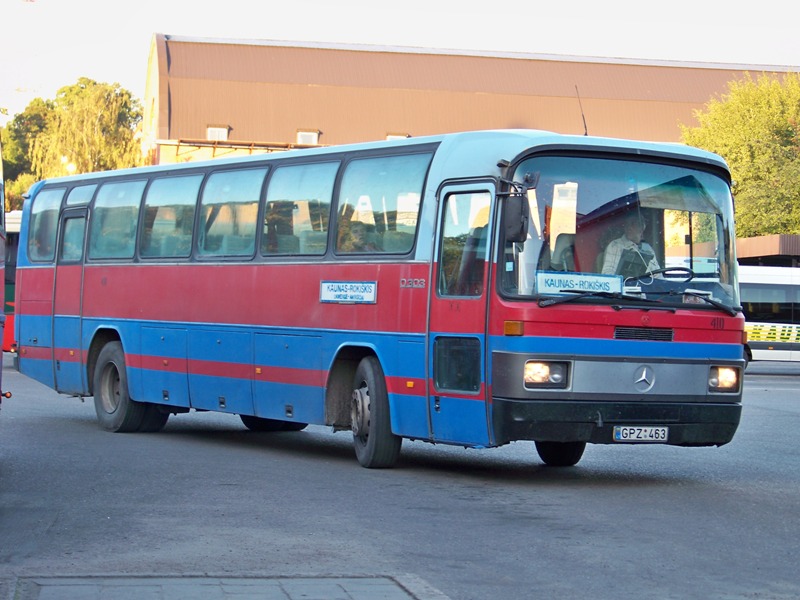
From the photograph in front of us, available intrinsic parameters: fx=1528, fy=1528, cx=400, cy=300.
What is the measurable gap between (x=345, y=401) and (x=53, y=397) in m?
11.6

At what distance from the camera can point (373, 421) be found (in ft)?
46.2

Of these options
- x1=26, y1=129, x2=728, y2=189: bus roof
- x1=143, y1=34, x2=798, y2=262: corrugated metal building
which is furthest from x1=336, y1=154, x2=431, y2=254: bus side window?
x1=143, y1=34, x2=798, y2=262: corrugated metal building

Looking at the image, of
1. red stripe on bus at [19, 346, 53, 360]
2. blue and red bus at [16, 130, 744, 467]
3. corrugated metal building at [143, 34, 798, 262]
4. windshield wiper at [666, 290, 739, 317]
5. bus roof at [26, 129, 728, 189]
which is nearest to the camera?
blue and red bus at [16, 130, 744, 467]

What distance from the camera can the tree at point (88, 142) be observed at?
9131 centimetres

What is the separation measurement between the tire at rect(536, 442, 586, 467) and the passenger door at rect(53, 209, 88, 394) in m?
7.24

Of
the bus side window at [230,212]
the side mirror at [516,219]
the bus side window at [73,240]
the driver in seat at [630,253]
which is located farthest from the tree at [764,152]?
the side mirror at [516,219]

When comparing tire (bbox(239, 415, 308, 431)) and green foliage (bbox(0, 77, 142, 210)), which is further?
green foliage (bbox(0, 77, 142, 210))

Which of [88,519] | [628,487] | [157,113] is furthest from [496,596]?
[157,113]

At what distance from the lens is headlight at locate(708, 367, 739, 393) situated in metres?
13.2

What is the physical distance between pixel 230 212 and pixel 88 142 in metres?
78.3

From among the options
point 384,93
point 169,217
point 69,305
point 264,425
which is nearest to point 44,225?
point 69,305

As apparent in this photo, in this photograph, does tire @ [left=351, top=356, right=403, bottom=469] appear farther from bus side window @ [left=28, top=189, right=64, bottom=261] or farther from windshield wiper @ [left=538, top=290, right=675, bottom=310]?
bus side window @ [left=28, top=189, right=64, bottom=261]

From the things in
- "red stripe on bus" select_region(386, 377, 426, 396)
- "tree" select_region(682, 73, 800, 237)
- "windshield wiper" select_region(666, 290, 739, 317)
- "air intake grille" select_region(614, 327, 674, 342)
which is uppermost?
"tree" select_region(682, 73, 800, 237)

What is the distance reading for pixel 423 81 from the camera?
83.9 metres
